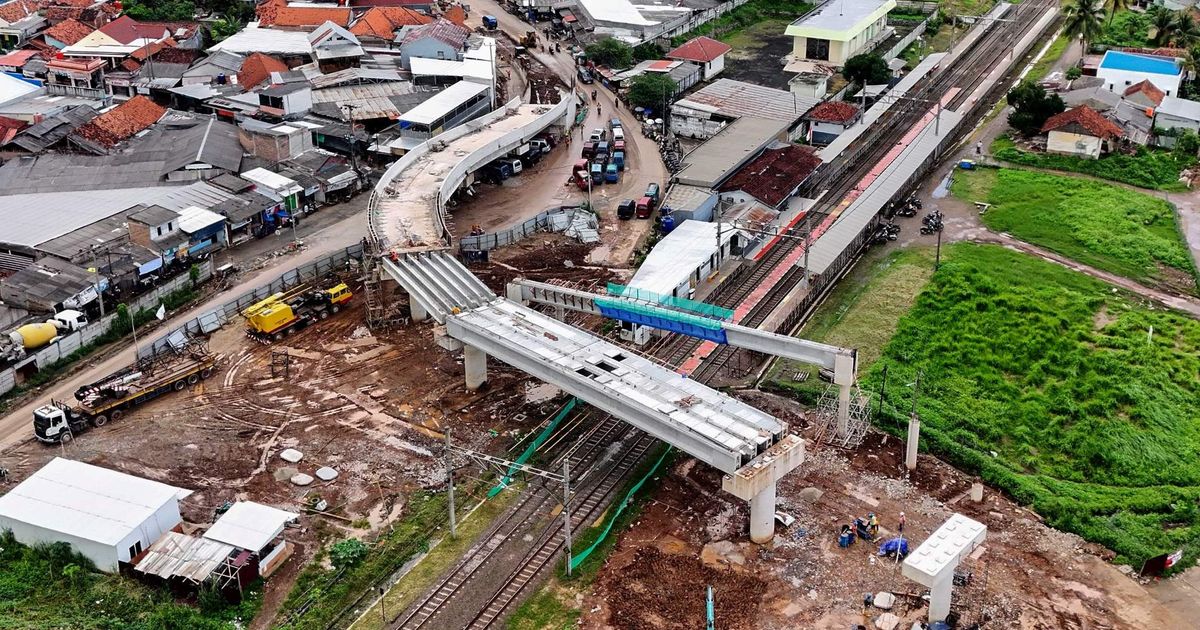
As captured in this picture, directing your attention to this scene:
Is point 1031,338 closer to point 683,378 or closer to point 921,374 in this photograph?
point 921,374

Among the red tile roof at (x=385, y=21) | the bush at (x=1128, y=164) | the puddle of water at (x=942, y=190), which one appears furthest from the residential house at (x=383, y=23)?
the bush at (x=1128, y=164)

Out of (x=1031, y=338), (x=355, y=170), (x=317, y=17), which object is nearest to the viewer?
(x=1031, y=338)

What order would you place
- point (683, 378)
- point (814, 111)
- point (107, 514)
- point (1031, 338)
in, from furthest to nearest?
point (814, 111), point (1031, 338), point (683, 378), point (107, 514)

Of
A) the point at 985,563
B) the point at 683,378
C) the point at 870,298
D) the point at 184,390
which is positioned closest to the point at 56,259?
the point at 184,390

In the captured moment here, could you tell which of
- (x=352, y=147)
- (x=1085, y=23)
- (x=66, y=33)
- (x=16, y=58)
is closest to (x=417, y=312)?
(x=352, y=147)

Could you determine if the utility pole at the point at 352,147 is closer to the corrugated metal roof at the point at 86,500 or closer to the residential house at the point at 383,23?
the residential house at the point at 383,23

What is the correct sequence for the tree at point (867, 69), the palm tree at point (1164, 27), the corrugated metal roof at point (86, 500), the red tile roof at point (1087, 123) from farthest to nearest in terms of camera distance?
1. the palm tree at point (1164, 27)
2. the tree at point (867, 69)
3. the red tile roof at point (1087, 123)
4. the corrugated metal roof at point (86, 500)
